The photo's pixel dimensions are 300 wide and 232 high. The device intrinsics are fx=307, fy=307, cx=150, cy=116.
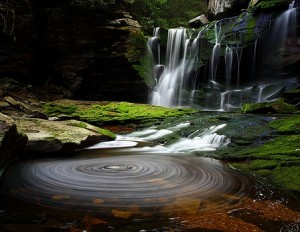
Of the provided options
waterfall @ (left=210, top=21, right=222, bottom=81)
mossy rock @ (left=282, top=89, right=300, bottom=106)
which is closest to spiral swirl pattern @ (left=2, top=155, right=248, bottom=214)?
mossy rock @ (left=282, top=89, right=300, bottom=106)

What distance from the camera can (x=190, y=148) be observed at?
8.45 meters

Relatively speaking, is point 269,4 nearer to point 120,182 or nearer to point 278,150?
point 278,150

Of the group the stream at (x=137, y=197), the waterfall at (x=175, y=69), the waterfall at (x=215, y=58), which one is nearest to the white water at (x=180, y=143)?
the stream at (x=137, y=197)

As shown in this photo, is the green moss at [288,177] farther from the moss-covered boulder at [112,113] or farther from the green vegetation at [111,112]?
the green vegetation at [111,112]

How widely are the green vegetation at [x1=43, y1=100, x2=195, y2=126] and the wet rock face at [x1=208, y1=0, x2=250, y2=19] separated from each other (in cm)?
1251

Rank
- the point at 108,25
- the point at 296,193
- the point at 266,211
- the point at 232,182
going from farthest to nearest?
1. the point at 108,25
2. the point at 232,182
3. the point at 296,193
4. the point at 266,211

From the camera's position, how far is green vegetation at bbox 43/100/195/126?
42.0ft

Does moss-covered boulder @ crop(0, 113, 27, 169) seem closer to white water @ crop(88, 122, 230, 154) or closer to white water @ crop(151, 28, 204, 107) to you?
white water @ crop(88, 122, 230, 154)

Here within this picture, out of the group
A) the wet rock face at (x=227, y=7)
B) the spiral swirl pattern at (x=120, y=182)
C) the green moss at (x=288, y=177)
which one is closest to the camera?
the spiral swirl pattern at (x=120, y=182)

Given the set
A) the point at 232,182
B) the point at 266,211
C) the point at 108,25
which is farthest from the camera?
the point at 108,25

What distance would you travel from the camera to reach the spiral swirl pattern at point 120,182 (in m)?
4.53

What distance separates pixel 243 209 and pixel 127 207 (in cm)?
160

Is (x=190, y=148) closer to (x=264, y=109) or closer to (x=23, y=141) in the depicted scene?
(x=23, y=141)

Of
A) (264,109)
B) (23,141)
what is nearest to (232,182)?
(23,141)
